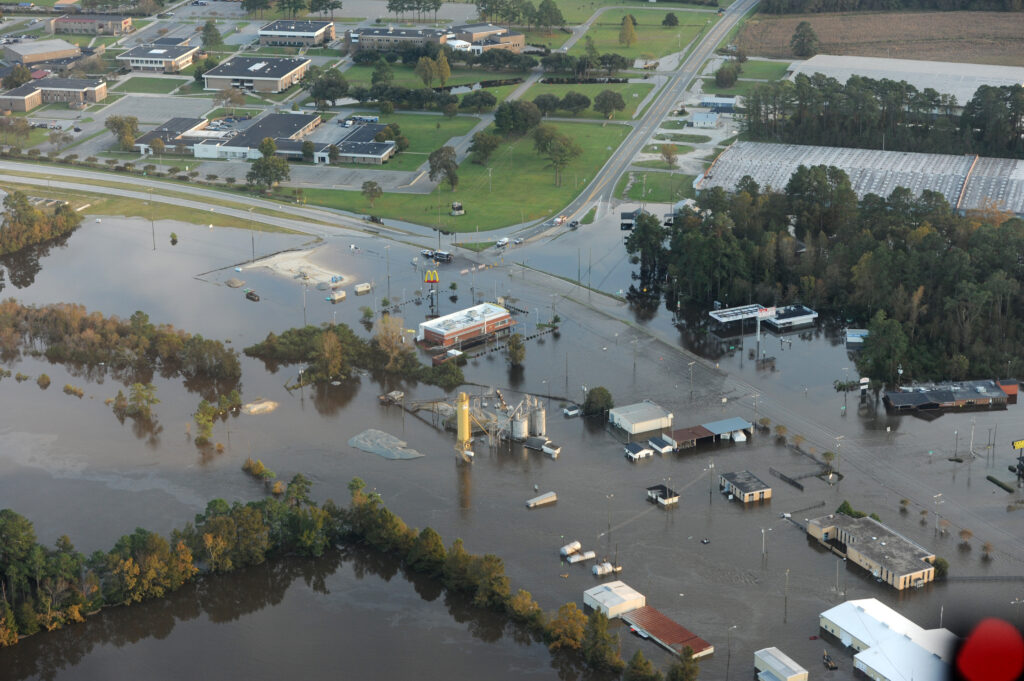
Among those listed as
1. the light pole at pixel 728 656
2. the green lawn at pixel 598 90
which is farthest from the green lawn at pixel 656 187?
the light pole at pixel 728 656

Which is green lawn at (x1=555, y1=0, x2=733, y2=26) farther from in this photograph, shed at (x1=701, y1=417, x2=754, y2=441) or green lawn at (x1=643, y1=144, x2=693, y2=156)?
shed at (x1=701, y1=417, x2=754, y2=441)

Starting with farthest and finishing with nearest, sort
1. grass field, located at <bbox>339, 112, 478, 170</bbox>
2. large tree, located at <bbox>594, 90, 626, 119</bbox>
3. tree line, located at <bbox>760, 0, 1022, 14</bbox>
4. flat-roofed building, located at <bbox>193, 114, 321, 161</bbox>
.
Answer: tree line, located at <bbox>760, 0, 1022, 14</bbox> < large tree, located at <bbox>594, 90, 626, 119</bbox> < flat-roofed building, located at <bbox>193, 114, 321, 161</bbox> < grass field, located at <bbox>339, 112, 478, 170</bbox>

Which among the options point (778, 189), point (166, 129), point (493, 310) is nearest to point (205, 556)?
point (493, 310)

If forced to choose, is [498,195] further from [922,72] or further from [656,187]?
[922,72]

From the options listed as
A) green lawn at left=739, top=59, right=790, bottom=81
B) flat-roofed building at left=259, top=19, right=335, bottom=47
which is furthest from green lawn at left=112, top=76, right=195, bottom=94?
green lawn at left=739, top=59, right=790, bottom=81

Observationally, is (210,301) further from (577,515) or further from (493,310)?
(577,515)

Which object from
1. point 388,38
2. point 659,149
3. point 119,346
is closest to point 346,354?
point 119,346

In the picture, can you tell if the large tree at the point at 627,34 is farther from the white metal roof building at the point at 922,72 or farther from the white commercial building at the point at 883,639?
the white commercial building at the point at 883,639
